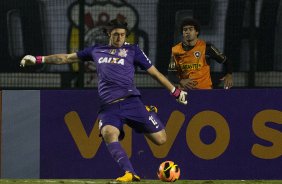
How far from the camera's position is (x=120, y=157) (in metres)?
8.80

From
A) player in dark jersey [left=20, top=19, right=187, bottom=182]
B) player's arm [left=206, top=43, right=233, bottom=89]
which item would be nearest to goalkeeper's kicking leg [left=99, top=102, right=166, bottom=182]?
player in dark jersey [left=20, top=19, right=187, bottom=182]

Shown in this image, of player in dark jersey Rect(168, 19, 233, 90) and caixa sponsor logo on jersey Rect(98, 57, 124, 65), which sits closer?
caixa sponsor logo on jersey Rect(98, 57, 124, 65)

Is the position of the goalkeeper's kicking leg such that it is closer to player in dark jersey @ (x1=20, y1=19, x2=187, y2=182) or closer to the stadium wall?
player in dark jersey @ (x1=20, y1=19, x2=187, y2=182)

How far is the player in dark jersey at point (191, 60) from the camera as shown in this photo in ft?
35.5

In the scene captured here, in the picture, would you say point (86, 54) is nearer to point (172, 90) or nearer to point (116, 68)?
point (116, 68)

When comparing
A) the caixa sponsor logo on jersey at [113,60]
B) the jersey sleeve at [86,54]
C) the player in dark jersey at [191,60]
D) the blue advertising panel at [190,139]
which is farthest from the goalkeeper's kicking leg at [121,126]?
the player in dark jersey at [191,60]

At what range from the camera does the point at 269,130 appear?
10.7 metres

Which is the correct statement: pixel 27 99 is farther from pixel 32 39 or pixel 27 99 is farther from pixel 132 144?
pixel 32 39

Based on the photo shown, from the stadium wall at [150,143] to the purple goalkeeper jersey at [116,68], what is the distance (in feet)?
4.38

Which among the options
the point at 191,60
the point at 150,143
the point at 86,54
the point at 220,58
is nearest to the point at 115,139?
the point at 86,54

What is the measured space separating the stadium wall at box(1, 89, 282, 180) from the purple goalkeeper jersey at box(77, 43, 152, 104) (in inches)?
52.6

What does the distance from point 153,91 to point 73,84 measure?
1.96m

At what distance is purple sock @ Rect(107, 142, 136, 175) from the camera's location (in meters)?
8.70

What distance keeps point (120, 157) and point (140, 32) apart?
4.56 meters
